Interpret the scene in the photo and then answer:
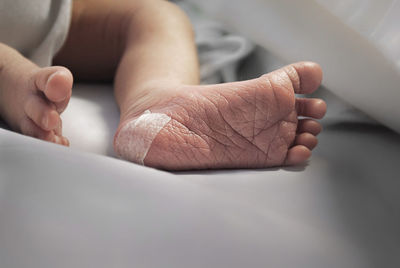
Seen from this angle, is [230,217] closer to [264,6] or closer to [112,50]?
[264,6]

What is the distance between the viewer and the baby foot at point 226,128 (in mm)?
518

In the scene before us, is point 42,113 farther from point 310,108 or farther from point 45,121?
point 310,108

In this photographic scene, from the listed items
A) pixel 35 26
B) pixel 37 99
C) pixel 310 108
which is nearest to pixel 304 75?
pixel 310 108

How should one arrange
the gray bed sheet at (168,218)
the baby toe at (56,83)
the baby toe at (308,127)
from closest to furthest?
the gray bed sheet at (168,218), the baby toe at (56,83), the baby toe at (308,127)

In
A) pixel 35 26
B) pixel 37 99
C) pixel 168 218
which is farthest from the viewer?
pixel 35 26

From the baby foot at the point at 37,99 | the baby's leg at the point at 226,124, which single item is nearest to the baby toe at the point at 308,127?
A: the baby's leg at the point at 226,124

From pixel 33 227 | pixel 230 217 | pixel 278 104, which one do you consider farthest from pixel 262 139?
pixel 33 227

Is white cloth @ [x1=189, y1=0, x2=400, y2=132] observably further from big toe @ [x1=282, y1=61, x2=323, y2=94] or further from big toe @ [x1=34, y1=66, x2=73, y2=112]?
big toe @ [x1=34, y1=66, x2=73, y2=112]

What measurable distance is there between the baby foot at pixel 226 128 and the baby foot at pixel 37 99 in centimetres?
8

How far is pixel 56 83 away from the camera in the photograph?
472 millimetres

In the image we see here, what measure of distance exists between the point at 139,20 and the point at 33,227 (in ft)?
1.64

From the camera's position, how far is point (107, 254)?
0.36 meters

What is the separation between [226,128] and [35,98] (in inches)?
8.8

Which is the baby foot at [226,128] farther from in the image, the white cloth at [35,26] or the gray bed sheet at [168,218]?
the white cloth at [35,26]
